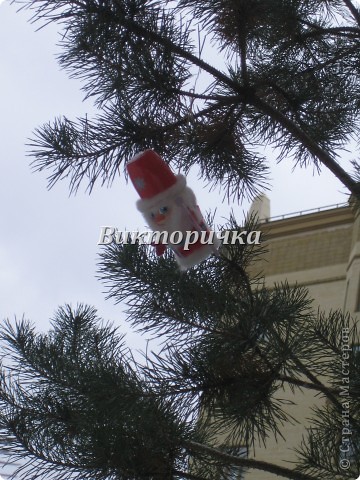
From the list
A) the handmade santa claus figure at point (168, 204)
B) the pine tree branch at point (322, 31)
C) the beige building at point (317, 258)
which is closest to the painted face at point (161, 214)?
the handmade santa claus figure at point (168, 204)

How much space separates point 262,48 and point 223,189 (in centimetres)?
21

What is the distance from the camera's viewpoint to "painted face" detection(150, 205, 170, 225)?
0.50m

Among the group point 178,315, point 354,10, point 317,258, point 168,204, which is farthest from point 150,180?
point 354,10

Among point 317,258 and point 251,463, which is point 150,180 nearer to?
point 251,463

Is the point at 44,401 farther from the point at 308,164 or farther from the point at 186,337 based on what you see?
the point at 308,164

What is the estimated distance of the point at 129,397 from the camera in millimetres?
542

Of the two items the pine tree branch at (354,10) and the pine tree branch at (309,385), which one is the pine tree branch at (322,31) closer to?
the pine tree branch at (354,10)

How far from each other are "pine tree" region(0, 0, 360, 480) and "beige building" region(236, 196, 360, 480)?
77 millimetres

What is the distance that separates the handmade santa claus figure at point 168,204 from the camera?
500 mm

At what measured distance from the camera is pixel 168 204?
0.50 metres

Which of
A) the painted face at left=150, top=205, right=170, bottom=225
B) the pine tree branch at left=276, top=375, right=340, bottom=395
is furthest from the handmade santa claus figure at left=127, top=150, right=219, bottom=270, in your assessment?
the pine tree branch at left=276, top=375, right=340, bottom=395

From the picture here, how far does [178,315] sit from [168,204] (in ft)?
0.39

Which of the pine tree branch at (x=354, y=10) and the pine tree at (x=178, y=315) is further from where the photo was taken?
the pine tree branch at (x=354, y=10)

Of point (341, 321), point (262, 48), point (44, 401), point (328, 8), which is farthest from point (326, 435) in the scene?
point (328, 8)
